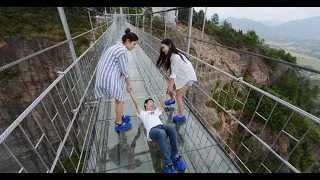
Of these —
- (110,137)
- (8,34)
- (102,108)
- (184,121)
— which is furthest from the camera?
(8,34)

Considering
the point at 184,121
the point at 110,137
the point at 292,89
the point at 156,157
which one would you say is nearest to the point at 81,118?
the point at 110,137

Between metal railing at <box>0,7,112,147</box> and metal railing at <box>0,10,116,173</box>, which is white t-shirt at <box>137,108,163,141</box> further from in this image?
metal railing at <box>0,7,112,147</box>

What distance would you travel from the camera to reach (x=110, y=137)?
2.44 m

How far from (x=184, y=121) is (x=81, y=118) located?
5.55 ft

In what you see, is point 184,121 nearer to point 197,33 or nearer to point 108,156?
point 108,156

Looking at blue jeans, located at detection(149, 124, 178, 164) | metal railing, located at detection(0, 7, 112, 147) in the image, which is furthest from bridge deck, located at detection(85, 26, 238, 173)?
metal railing, located at detection(0, 7, 112, 147)

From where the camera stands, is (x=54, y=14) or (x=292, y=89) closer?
(x=54, y=14)

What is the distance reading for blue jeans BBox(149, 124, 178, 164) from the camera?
1822mm

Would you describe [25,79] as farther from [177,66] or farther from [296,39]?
[296,39]

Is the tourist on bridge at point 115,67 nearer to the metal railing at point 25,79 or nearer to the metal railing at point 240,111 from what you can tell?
the metal railing at point 240,111

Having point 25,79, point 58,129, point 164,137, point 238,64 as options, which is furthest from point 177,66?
point 238,64

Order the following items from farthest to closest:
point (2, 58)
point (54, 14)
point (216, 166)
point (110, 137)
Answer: point (54, 14) → point (2, 58) → point (110, 137) → point (216, 166)

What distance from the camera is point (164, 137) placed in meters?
1.83

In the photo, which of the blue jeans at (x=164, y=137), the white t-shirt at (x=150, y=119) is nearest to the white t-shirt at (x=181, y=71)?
the white t-shirt at (x=150, y=119)
